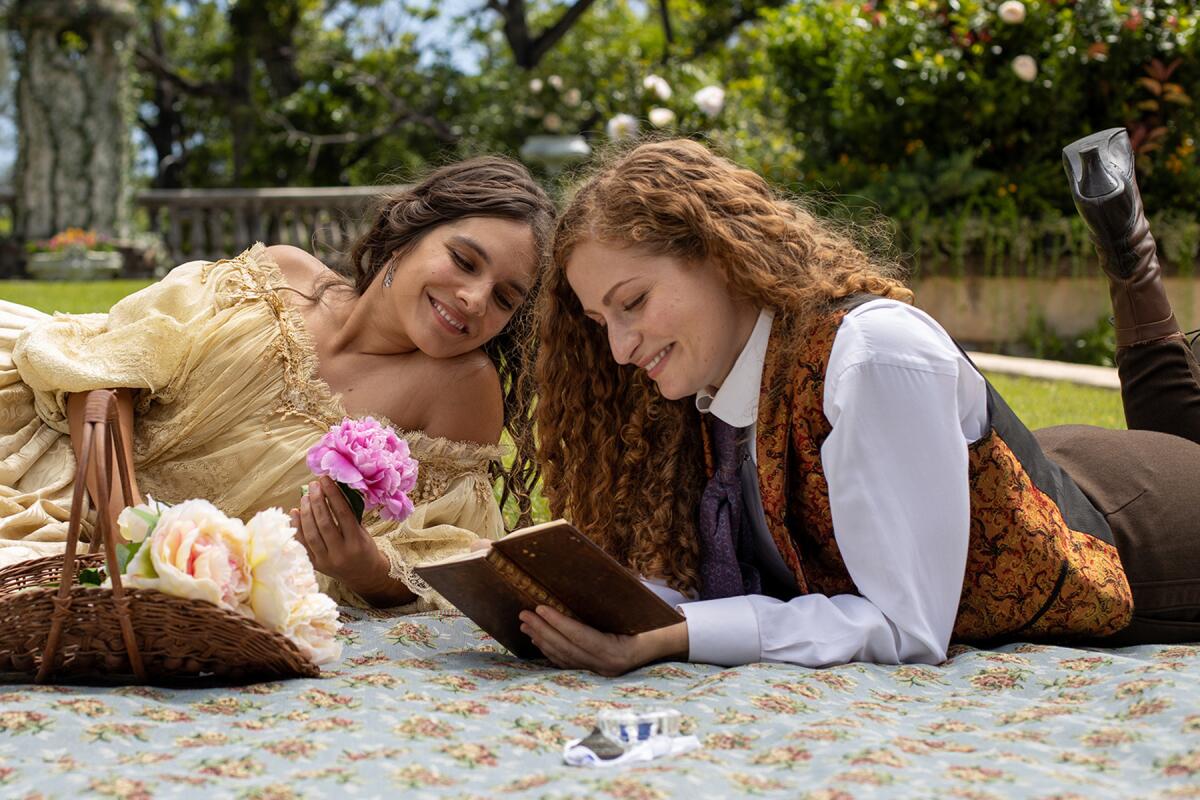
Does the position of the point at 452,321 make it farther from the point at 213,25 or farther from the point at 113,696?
the point at 213,25

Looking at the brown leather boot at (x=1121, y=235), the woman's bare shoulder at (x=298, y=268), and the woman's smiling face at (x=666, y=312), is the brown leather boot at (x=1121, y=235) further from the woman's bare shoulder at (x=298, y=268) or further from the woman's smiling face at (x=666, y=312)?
the woman's bare shoulder at (x=298, y=268)

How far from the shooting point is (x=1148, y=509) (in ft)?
10.4

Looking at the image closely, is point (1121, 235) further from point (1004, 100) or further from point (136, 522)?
point (1004, 100)

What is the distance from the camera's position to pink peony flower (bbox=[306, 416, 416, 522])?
2.86m

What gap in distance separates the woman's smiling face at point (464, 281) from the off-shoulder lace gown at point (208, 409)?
0.32 meters

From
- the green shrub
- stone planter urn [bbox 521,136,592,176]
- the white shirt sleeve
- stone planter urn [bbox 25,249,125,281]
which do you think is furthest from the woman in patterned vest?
stone planter urn [bbox 25,249,125,281]

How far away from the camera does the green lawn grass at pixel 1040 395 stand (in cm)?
642

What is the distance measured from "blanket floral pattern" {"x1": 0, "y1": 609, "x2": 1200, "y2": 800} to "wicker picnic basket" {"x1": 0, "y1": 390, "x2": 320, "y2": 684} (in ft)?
0.17

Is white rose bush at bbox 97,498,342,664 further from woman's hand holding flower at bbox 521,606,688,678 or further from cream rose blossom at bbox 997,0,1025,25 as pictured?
cream rose blossom at bbox 997,0,1025,25

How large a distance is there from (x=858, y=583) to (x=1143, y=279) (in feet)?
5.68

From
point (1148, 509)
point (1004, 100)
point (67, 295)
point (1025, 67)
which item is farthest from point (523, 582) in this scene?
point (67, 295)

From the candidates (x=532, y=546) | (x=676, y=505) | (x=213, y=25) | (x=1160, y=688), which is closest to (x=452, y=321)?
(x=676, y=505)

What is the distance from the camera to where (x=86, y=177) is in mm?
13727

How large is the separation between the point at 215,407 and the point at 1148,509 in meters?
2.41
